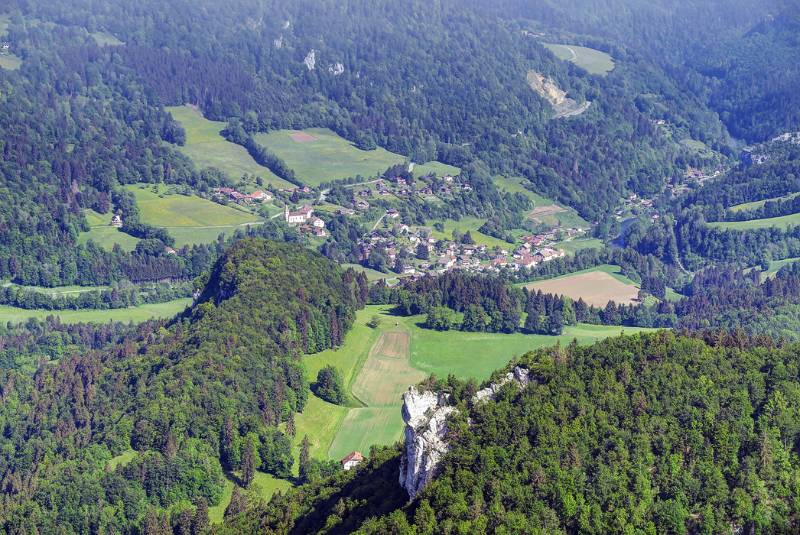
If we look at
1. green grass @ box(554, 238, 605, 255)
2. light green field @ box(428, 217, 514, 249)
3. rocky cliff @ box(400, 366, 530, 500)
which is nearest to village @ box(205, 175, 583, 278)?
light green field @ box(428, 217, 514, 249)

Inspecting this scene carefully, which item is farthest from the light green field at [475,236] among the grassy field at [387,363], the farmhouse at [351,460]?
the farmhouse at [351,460]

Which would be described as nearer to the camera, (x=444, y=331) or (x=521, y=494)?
(x=521, y=494)

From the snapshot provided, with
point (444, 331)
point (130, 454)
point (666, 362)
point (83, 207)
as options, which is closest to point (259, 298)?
point (444, 331)

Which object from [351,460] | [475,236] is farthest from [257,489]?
[475,236]

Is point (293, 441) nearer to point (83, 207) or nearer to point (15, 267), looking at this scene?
point (15, 267)

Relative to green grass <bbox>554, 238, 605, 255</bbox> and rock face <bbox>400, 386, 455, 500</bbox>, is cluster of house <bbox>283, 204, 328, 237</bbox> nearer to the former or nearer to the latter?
green grass <bbox>554, 238, 605, 255</bbox>

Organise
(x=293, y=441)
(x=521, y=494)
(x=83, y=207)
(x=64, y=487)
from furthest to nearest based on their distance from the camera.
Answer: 1. (x=83, y=207)
2. (x=293, y=441)
3. (x=64, y=487)
4. (x=521, y=494)
